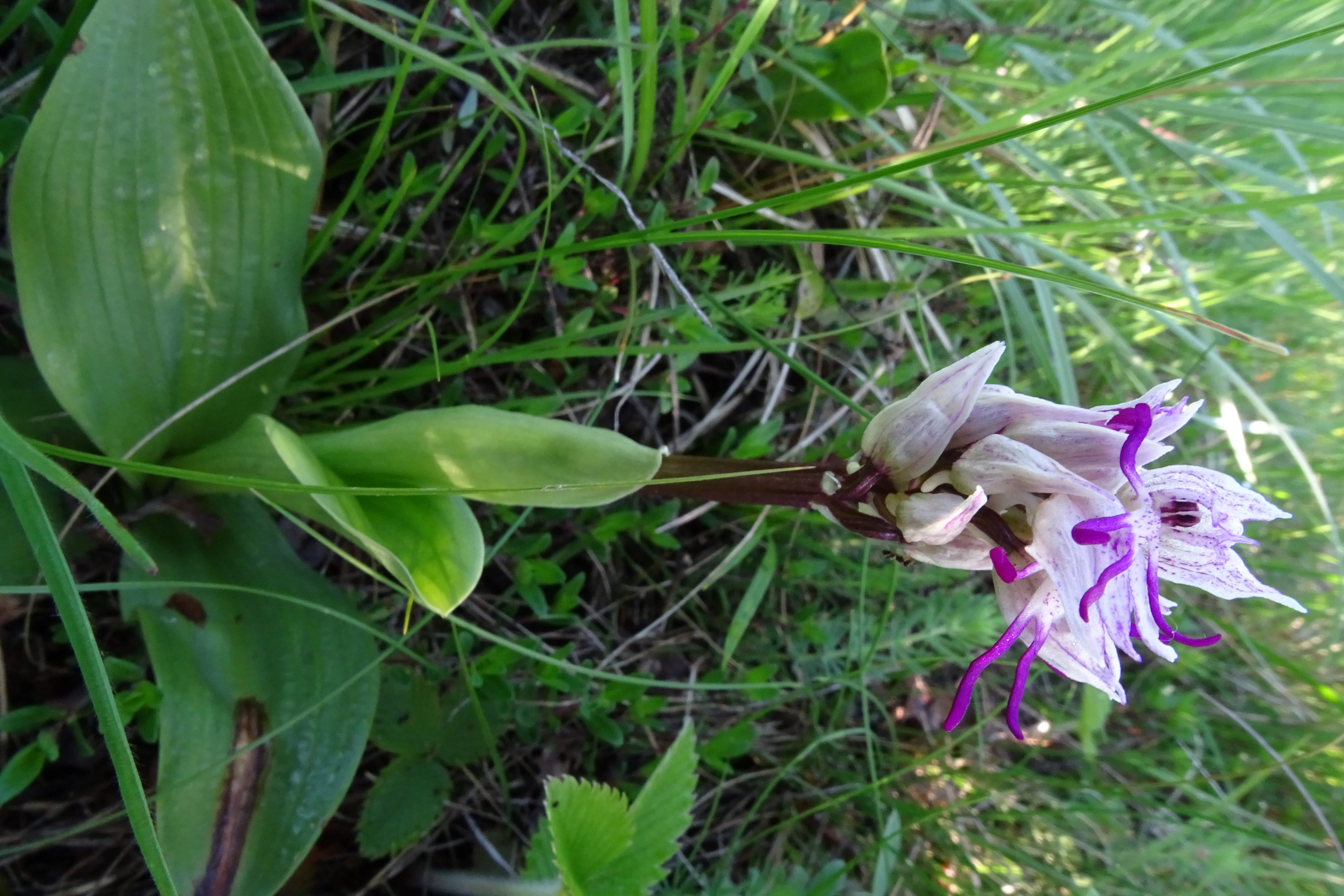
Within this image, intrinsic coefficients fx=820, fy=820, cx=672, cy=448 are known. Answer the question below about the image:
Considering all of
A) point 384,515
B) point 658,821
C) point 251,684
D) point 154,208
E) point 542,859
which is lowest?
point 542,859

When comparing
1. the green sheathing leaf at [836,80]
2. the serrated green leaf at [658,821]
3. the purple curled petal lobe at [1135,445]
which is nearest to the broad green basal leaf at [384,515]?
the serrated green leaf at [658,821]

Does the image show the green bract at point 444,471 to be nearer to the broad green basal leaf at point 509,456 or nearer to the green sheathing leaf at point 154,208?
the broad green basal leaf at point 509,456

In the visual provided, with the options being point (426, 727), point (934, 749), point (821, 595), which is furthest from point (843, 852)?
point (426, 727)

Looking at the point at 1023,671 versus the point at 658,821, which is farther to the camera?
the point at 658,821

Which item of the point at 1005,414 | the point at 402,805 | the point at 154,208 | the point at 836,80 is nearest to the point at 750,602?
the point at 402,805

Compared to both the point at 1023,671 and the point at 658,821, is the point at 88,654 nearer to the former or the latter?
the point at 658,821

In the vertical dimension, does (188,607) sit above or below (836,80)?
below
